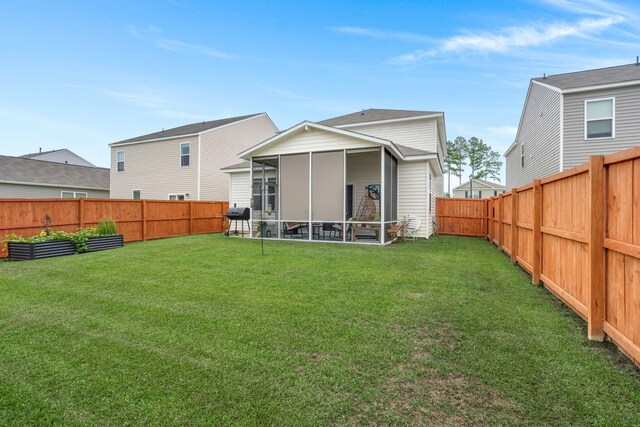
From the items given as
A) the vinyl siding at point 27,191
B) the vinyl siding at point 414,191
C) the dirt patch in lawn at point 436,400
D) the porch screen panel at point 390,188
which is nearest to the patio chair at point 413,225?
the vinyl siding at point 414,191

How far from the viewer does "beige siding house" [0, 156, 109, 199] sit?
18219 mm

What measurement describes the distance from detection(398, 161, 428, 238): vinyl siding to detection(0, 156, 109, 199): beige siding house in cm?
2141

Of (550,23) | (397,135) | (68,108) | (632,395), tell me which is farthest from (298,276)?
(68,108)

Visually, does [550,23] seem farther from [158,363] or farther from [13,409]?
[13,409]

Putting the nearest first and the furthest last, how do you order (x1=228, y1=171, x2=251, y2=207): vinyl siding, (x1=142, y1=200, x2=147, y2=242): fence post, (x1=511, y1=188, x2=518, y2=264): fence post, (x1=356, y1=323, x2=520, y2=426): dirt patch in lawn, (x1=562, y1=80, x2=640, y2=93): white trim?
(x1=356, y1=323, x2=520, y2=426): dirt patch in lawn
(x1=511, y1=188, x2=518, y2=264): fence post
(x1=562, y1=80, x2=640, y2=93): white trim
(x1=142, y1=200, x2=147, y2=242): fence post
(x1=228, y1=171, x2=251, y2=207): vinyl siding

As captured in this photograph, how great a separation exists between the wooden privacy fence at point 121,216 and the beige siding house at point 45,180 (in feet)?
41.8

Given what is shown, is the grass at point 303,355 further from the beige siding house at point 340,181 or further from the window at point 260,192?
the window at point 260,192

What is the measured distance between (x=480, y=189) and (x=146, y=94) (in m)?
36.3

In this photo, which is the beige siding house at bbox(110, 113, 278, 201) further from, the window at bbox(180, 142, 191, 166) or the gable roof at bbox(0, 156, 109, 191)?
the gable roof at bbox(0, 156, 109, 191)

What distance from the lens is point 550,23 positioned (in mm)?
10555

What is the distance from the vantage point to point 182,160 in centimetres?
1814

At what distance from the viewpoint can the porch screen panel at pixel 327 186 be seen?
10.0m

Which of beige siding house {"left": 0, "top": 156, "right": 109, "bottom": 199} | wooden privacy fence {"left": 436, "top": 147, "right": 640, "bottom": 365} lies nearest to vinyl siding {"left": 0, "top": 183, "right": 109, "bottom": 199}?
beige siding house {"left": 0, "top": 156, "right": 109, "bottom": 199}

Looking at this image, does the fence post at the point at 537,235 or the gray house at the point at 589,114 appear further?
the gray house at the point at 589,114
